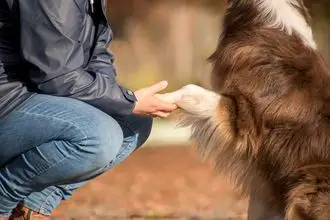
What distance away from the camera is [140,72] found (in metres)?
16.0

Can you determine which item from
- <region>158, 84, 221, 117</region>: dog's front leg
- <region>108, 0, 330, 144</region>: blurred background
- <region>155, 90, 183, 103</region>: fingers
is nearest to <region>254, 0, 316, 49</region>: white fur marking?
<region>158, 84, 221, 117</region>: dog's front leg

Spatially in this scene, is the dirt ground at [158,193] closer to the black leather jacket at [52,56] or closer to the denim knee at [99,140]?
the denim knee at [99,140]

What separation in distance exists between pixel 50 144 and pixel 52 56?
532mm

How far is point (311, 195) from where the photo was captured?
15.3 ft

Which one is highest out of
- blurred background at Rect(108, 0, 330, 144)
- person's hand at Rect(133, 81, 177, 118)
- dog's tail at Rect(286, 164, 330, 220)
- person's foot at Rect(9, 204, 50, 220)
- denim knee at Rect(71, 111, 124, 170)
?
person's hand at Rect(133, 81, 177, 118)

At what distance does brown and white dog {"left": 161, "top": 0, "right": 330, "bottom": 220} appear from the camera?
473 centimetres

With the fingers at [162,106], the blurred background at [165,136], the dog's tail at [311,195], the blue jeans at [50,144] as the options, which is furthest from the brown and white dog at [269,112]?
the blurred background at [165,136]

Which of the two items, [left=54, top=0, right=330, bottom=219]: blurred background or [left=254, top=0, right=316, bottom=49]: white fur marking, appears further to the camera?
[left=54, top=0, right=330, bottom=219]: blurred background

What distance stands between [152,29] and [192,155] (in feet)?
17.0

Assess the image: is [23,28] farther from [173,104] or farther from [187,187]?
[187,187]

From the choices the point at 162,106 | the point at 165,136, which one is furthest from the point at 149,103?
the point at 165,136

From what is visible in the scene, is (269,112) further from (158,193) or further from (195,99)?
(158,193)

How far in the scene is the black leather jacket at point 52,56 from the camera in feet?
13.2

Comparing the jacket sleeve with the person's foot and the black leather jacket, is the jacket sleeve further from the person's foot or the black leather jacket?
the person's foot
